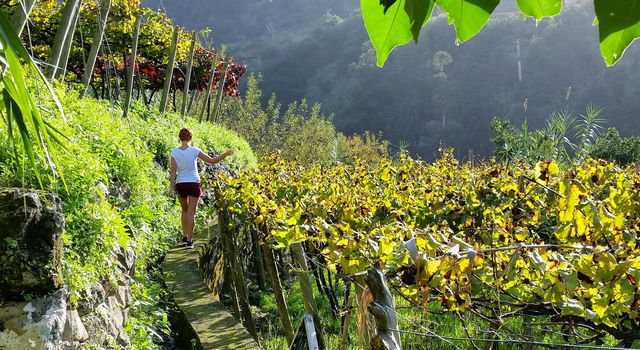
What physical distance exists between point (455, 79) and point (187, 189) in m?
65.2

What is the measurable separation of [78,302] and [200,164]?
6.79 metres

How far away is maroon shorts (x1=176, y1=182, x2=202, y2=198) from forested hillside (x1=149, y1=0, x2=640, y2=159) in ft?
180

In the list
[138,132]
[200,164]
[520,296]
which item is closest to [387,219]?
[520,296]

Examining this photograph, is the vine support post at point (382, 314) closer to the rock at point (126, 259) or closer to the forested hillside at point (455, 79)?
the rock at point (126, 259)

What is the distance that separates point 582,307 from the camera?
4.78 feet

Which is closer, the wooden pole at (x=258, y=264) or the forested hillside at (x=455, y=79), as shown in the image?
the wooden pole at (x=258, y=264)

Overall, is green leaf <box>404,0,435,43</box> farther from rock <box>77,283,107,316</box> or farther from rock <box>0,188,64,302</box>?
rock <box>77,283,107,316</box>

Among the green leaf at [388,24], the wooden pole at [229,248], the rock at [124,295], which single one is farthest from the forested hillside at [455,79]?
the green leaf at [388,24]

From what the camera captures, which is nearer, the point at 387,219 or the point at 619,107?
the point at 387,219

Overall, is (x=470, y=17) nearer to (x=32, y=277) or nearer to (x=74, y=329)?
(x=32, y=277)

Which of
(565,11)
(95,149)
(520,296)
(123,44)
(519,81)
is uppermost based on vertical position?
(565,11)

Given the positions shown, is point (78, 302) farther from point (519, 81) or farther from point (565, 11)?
point (565, 11)

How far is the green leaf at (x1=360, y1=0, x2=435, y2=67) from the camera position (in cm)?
53

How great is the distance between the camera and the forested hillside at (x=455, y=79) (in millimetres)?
60188
